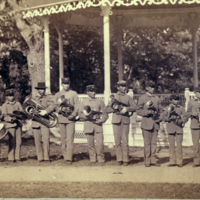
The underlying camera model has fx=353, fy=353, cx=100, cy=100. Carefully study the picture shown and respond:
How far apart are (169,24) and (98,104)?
718 cm

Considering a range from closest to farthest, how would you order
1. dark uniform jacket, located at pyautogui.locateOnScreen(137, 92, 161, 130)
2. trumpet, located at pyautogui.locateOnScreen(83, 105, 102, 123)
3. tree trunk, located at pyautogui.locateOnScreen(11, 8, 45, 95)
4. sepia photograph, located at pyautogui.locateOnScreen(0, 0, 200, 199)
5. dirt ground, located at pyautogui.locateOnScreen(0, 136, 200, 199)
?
dirt ground, located at pyautogui.locateOnScreen(0, 136, 200, 199) → sepia photograph, located at pyautogui.locateOnScreen(0, 0, 200, 199) → dark uniform jacket, located at pyautogui.locateOnScreen(137, 92, 161, 130) → trumpet, located at pyautogui.locateOnScreen(83, 105, 102, 123) → tree trunk, located at pyautogui.locateOnScreen(11, 8, 45, 95)

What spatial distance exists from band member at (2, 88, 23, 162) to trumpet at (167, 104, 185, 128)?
133 inches

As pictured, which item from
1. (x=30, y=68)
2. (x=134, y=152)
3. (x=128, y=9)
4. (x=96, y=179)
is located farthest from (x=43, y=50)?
(x=96, y=179)

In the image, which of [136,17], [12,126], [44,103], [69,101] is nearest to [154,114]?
[69,101]

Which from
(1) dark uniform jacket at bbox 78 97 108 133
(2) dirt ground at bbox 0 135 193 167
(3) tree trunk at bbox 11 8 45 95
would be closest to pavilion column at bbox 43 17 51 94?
(3) tree trunk at bbox 11 8 45 95

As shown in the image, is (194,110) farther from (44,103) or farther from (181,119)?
(44,103)

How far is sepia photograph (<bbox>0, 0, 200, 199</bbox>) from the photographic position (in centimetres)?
646

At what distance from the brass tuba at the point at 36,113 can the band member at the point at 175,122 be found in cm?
249

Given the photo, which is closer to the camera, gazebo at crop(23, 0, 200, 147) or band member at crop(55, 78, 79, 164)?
band member at crop(55, 78, 79, 164)

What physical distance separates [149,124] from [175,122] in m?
0.55

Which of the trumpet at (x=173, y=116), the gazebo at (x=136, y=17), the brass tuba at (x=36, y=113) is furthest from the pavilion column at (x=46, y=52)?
the trumpet at (x=173, y=116)

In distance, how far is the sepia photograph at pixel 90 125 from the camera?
646 centimetres

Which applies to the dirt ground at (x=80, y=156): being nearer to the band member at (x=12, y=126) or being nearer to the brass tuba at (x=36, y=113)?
the band member at (x=12, y=126)

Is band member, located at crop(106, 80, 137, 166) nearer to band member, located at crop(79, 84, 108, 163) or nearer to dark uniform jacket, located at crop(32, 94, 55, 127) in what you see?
band member, located at crop(79, 84, 108, 163)
